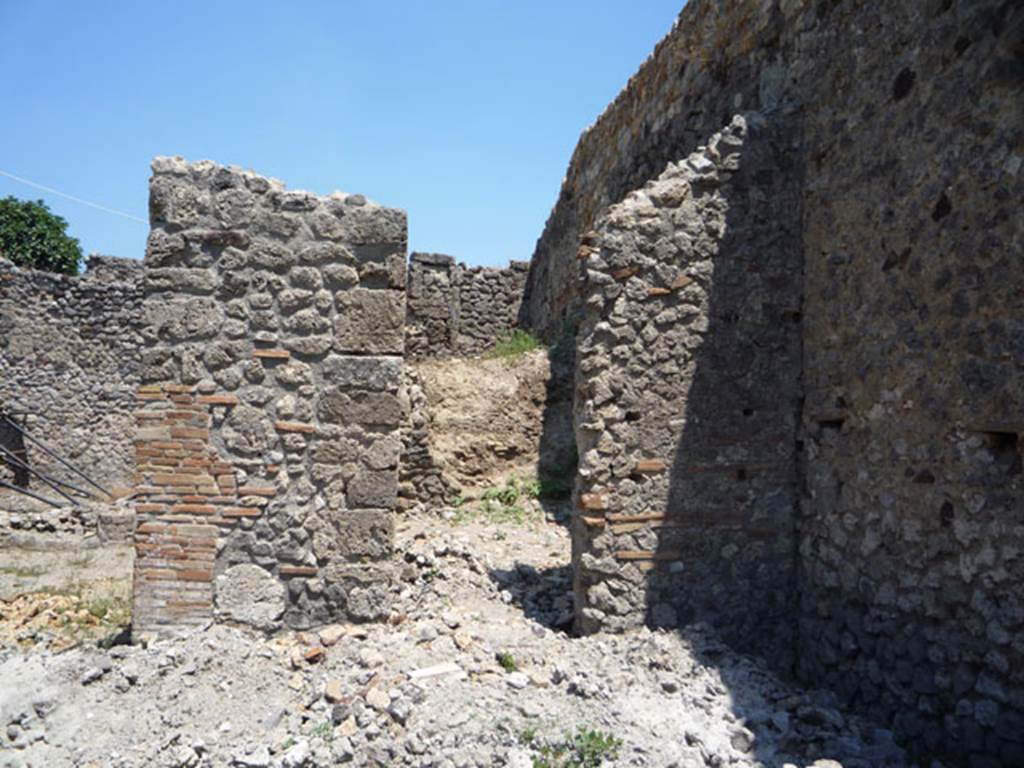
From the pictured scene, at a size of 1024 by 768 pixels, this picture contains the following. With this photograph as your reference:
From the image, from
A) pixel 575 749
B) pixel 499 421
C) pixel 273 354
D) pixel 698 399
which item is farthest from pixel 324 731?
pixel 499 421

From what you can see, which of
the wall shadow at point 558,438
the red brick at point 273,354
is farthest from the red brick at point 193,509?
the wall shadow at point 558,438

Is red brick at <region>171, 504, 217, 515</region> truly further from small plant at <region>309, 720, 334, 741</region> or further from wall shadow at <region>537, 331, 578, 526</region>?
wall shadow at <region>537, 331, 578, 526</region>

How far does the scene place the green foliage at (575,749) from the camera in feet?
11.3

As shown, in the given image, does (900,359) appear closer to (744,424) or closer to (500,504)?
(744,424)

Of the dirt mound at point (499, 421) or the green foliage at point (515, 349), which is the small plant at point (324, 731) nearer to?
the dirt mound at point (499, 421)

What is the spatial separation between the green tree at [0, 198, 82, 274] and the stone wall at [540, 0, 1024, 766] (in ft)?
90.3

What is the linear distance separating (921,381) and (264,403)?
368 centimetres

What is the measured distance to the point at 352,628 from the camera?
183 inches

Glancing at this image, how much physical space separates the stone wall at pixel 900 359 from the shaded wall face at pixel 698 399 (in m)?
0.03

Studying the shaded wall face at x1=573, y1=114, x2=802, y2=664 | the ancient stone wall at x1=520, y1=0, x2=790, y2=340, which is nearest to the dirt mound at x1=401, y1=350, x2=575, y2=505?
the ancient stone wall at x1=520, y1=0, x2=790, y2=340

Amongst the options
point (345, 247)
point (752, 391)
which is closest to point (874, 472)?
point (752, 391)

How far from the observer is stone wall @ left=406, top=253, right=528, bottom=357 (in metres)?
13.8

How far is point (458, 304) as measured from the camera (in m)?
15.4

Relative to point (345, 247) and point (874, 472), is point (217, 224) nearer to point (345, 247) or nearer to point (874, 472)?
point (345, 247)
